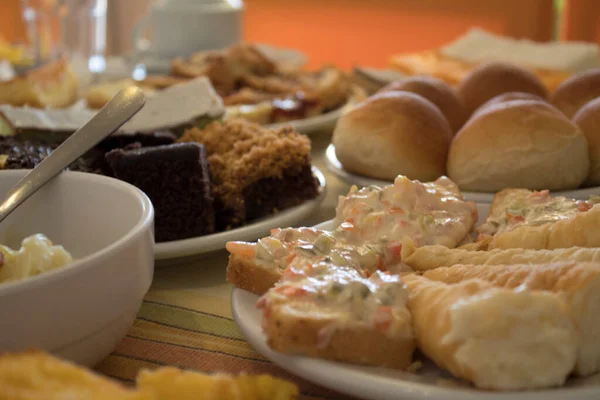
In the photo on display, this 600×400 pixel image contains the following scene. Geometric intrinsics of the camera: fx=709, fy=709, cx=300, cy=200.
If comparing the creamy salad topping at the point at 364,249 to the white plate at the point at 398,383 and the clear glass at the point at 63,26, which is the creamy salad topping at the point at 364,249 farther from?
the clear glass at the point at 63,26

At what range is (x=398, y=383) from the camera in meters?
0.81

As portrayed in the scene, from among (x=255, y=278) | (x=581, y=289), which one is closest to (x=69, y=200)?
(x=255, y=278)

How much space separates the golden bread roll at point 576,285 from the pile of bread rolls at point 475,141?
691 mm

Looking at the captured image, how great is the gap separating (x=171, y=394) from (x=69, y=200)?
58cm

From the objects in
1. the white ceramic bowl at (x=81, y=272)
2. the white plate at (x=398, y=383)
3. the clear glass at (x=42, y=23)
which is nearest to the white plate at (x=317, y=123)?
the white ceramic bowl at (x=81, y=272)

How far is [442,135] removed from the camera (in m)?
1.74

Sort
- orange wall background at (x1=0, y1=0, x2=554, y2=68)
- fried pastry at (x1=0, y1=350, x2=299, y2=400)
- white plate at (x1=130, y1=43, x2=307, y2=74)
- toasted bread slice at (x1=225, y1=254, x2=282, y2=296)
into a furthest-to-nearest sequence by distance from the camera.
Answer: orange wall background at (x1=0, y1=0, x2=554, y2=68) < white plate at (x1=130, y1=43, x2=307, y2=74) < toasted bread slice at (x1=225, y1=254, x2=282, y2=296) < fried pastry at (x1=0, y1=350, x2=299, y2=400)

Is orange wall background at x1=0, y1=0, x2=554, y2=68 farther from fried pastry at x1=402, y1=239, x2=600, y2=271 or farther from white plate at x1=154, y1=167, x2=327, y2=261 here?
fried pastry at x1=402, y1=239, x2=600, y2=271

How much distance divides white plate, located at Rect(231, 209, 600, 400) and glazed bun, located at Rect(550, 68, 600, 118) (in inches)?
50.8

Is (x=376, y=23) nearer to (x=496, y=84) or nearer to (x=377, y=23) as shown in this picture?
(x=377, y=23)

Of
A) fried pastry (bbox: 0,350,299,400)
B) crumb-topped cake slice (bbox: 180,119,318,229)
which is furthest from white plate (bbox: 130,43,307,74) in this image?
fried pastry (bbox: 0,350,299,400)

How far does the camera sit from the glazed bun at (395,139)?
5.53 ft

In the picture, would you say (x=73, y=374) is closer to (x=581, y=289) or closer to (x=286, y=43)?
(x=581, y=289)

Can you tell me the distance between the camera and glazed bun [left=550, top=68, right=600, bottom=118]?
6.40 ft
